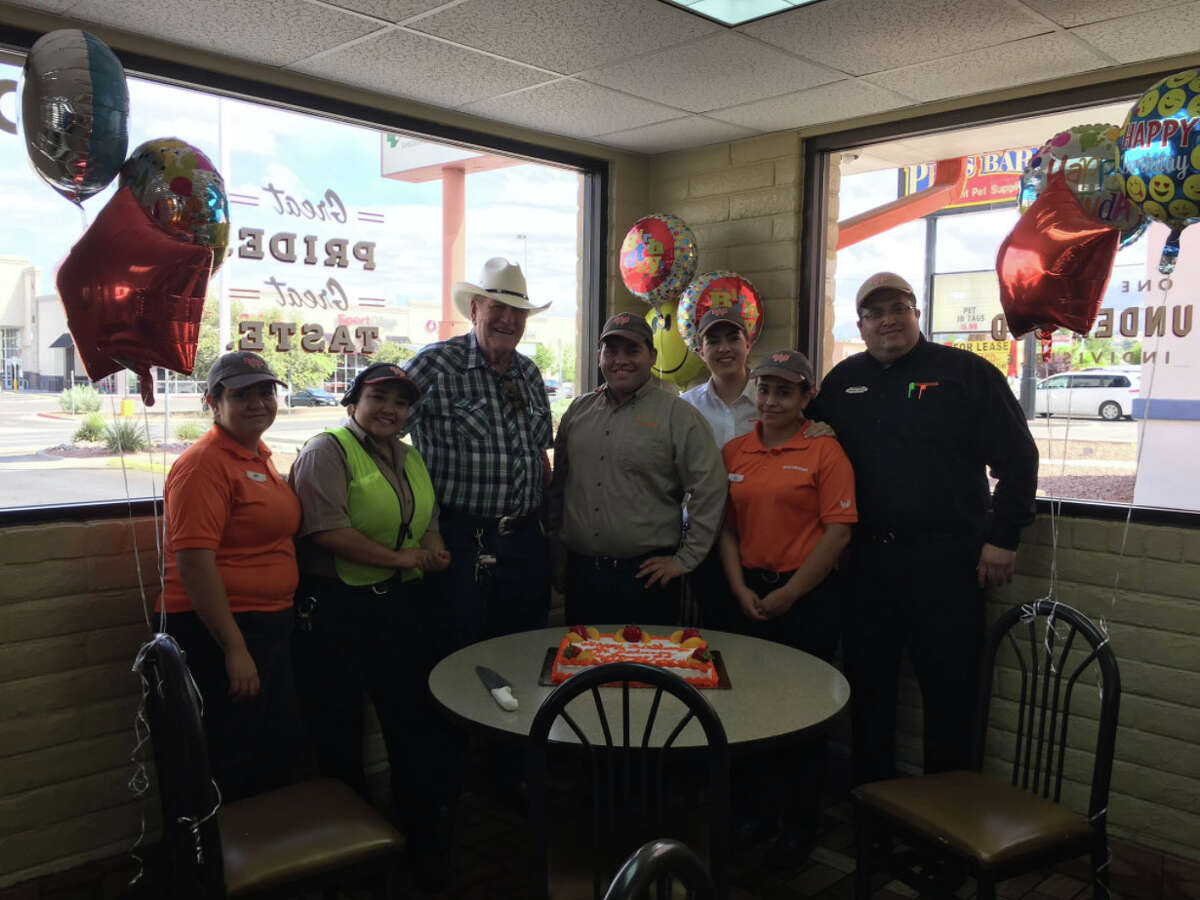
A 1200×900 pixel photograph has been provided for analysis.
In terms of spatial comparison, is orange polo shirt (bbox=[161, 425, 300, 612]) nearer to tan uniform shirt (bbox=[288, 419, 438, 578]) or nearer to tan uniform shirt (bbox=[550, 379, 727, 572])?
tan uniform shirt (bbox=[288, 419, 438, 578])

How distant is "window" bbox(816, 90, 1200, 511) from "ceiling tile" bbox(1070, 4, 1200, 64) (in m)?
0.16

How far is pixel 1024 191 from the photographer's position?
2.45 meters

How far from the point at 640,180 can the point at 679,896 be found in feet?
10.4

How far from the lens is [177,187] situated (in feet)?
6.75

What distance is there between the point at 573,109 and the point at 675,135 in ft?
1.80

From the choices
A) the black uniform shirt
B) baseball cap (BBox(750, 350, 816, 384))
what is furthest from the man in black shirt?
baseball cap (BBox(750, 350, 816, 384))

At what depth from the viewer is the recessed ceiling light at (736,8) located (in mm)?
2314

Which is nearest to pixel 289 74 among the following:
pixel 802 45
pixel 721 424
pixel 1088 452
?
pixel 802 45

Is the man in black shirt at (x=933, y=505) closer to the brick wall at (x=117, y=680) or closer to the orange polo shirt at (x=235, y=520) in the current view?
the brick wall at (x=117, y=680)

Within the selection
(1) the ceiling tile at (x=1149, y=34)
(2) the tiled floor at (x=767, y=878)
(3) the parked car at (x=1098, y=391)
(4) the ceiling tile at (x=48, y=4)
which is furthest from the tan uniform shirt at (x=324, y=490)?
(1) the ceiling tile at (x=1149, y=34)

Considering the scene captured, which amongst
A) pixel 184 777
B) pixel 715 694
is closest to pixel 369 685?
pixel 184 777

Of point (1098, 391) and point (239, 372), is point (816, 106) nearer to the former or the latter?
point (1098, 391)

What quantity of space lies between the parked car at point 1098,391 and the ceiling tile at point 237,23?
7.85ft

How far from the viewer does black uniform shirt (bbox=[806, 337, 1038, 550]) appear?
8.55ft
